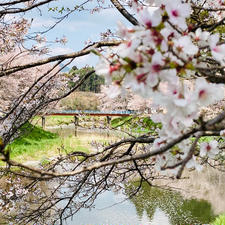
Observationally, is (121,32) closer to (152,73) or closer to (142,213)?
(152,73)

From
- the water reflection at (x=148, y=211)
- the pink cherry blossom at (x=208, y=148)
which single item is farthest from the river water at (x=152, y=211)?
the pink cherry blossom at (x=208, y=148)

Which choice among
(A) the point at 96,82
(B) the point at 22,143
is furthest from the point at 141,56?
(A) the point at 96,82

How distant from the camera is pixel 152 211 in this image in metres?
7.87

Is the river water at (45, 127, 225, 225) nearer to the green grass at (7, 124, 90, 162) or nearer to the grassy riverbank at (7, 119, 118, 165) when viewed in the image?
the grassy riverbank at (7, 119, 118, 165)

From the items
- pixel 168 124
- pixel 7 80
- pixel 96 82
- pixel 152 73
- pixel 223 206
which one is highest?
pixel 96 82

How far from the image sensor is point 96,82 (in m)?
52.0

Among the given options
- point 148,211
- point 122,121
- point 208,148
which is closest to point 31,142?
point 122,121

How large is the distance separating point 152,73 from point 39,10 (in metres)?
2.47

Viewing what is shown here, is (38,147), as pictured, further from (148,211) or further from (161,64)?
(161,64)

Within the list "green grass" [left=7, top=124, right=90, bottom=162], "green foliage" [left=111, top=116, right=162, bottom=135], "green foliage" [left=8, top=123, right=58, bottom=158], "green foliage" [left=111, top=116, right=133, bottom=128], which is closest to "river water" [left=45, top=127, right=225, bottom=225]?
"green foliage" [left=111, top=116, right=133, bottom=128]

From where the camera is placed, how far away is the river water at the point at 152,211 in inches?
280

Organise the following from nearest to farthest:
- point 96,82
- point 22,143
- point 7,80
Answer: point 22,143
point 7,80
point 96,82

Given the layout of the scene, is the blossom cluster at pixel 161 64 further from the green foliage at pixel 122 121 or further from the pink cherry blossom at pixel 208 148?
the green foliage at pixel 122 121

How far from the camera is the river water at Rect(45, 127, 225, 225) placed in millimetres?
7117
